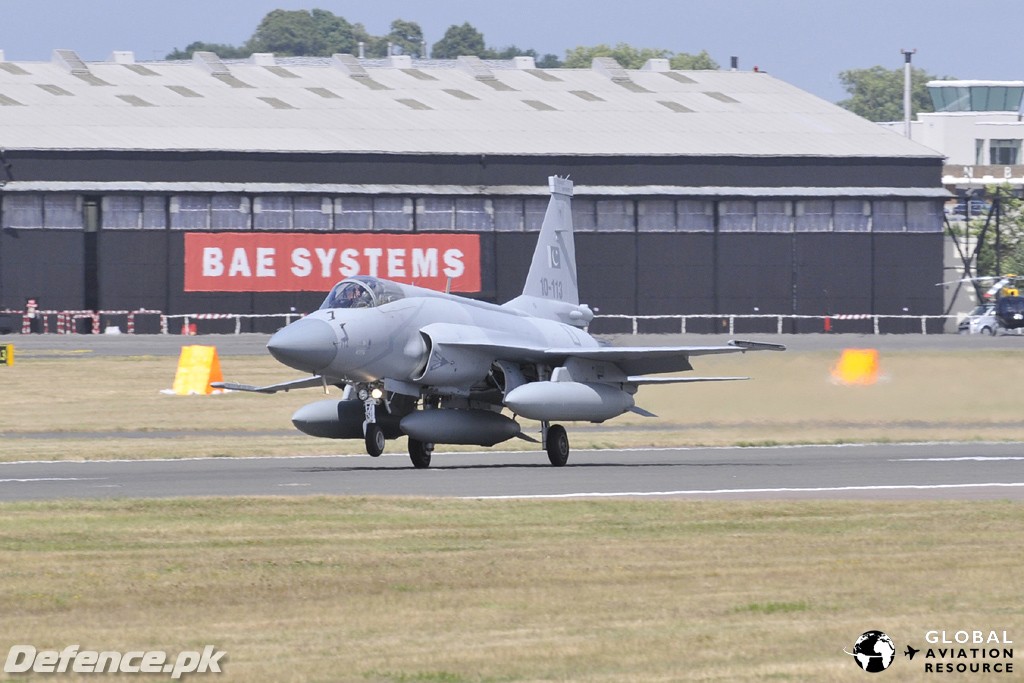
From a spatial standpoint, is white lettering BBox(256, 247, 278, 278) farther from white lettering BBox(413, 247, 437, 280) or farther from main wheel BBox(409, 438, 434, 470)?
main wheel BBox(409, 438, 434, 470)

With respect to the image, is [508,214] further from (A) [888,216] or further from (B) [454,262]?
(A) [888,216]

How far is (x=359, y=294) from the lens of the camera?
80.2 ft

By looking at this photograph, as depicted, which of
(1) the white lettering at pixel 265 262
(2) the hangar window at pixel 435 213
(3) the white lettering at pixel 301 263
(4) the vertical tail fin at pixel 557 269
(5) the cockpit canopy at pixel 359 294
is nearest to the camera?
(5) the cockpit canopy at pixel 359 294

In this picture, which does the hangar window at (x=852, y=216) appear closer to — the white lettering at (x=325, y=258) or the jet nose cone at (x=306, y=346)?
the white lettering at (x=325, y=258)

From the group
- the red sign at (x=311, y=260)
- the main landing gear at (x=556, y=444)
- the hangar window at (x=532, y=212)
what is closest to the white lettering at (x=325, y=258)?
the red sign at (x=311, y=260)

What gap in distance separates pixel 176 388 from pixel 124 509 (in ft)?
83.0

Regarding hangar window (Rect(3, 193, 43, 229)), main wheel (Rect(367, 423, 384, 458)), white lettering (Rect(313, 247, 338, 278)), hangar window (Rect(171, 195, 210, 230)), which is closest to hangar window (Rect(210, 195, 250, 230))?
hangar window (Rect(171, 195, 210, 230))

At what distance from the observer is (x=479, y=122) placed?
249ft

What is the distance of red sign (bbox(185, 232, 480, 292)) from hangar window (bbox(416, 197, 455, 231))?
464 millimetres

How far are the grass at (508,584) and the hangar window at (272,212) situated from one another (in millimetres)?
52339

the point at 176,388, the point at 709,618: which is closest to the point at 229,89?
the point at 176,388

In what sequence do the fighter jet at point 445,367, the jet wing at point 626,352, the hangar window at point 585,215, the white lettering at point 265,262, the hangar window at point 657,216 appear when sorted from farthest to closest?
the hangar window at point 657,216
the hangar window at point 585,215
the white lettering at point 265,262
the jet wing at point 626,352
the fighter jet at point 445,367

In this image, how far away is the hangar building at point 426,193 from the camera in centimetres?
6881

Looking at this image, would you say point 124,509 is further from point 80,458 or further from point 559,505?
point 80,458
